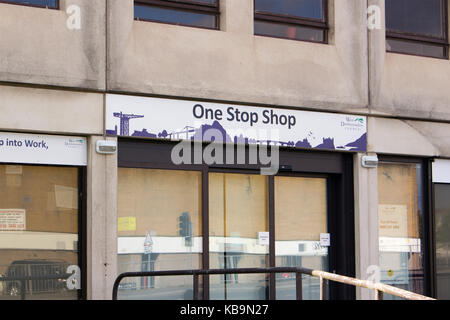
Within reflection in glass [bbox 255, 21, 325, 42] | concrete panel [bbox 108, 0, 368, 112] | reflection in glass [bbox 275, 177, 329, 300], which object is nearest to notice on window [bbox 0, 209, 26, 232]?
concrete panel [bbox 108, 0, 368, 112]

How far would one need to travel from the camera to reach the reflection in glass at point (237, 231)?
10.4 m

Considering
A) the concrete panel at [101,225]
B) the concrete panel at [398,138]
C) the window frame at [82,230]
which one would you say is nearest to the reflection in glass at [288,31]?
the concrete panel at [398,138]

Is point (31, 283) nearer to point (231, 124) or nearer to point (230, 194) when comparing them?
point (230, 194)

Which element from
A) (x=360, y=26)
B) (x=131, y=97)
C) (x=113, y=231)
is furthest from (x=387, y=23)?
(x=113, y=231)

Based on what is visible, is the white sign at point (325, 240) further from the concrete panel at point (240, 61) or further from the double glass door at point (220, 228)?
the concrete panel at point (240, 61)

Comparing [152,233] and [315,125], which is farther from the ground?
[315,125]

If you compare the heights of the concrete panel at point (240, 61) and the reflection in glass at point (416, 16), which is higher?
the reflection in glass at point (416, 16)

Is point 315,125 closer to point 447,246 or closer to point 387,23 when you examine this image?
point 387,23

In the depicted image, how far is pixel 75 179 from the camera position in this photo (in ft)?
30.9

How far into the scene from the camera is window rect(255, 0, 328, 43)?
1087 cm

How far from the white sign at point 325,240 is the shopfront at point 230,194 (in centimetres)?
2

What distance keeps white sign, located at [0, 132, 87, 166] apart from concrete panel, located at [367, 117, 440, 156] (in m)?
4.36

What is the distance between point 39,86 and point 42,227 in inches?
66.1

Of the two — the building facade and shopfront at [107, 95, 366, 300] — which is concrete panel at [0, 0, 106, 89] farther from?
shopfront at [107, 95, 366, 300]
